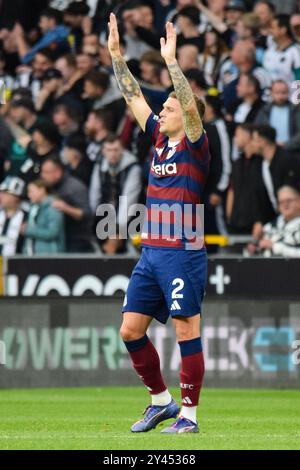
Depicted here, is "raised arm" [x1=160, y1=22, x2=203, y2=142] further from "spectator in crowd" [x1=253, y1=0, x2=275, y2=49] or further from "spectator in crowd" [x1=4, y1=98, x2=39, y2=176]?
"spectator in crowd" [x1=4, y1=98, x2=39, y2=176]

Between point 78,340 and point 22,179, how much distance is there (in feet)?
11.3

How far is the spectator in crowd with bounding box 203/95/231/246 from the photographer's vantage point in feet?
53.8

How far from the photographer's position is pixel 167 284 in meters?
9.90

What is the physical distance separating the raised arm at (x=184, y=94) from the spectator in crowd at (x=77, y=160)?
24.1 feet

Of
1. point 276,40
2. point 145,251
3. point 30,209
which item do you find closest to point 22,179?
point 30,209

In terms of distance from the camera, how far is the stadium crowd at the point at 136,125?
52.8ft

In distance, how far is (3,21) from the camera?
21625 millimetres

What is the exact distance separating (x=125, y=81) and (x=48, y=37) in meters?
10.2

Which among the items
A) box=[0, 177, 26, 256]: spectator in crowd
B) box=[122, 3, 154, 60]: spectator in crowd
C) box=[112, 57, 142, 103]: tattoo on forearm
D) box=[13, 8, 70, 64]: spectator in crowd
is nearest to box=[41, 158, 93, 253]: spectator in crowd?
box=[0, 177, 26, 256]: spectator in crowd

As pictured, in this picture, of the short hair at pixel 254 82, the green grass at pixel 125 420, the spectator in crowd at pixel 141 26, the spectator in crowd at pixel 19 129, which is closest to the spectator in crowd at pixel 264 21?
the short hair at pixel 254 82

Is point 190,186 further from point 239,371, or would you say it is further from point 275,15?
point 275,15

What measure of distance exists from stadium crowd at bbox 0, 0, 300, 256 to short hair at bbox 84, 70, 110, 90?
1 cm

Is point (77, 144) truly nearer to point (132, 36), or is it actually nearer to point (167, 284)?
point (132, 36)

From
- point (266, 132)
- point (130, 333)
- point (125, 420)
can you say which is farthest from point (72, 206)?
point (130, 333)
